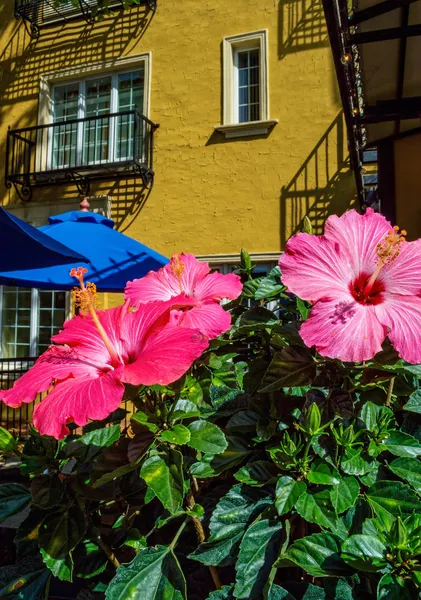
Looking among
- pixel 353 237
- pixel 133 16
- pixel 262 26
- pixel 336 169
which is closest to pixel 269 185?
pixel 336 169

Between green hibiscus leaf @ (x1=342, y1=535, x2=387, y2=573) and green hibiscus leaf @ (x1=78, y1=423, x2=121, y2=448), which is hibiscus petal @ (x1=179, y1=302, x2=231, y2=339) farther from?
green hibiscus leaf @ (x1=342, y1=535, x2=387, y2=573)

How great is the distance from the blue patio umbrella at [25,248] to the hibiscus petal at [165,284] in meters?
2.16

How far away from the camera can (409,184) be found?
5461mm

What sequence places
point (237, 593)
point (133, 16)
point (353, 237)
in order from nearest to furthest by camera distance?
1. point (237, 593)
2. point (353, 237)
3. point (133, 16)

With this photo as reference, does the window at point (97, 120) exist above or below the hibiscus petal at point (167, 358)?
above

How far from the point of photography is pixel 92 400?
0.71 metres

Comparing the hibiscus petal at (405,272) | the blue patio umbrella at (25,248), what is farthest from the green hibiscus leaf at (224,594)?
the blue patio umbrella at (25,248)

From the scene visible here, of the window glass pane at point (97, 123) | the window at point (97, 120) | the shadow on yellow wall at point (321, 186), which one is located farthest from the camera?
the window glass pane at point (97, 123)

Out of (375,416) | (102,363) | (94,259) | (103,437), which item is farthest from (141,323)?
(94,259)

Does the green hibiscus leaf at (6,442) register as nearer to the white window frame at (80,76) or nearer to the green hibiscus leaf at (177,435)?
the green hibiscus leaf at (177,435)

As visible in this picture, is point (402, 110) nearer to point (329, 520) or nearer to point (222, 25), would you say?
point (329, 520)

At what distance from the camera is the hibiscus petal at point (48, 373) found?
786 mm

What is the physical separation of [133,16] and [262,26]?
2478 millimetres

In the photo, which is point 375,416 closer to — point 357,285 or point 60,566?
point 357,285
